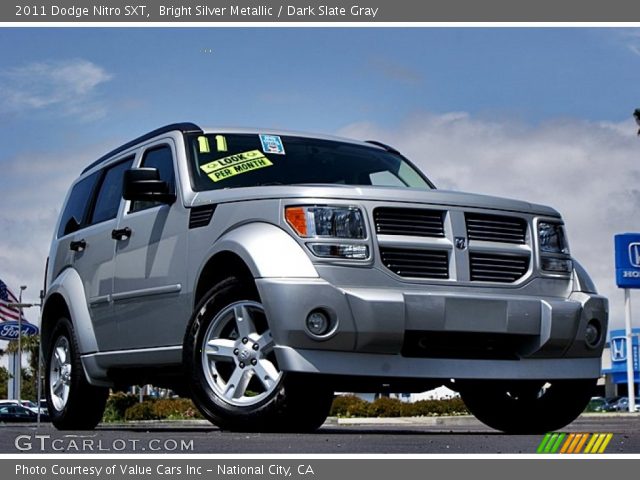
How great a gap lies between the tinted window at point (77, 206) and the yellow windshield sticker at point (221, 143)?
192 centimetres

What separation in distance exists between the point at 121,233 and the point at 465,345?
114 inches

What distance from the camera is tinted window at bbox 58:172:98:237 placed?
394 inches

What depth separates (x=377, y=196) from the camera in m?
6.95

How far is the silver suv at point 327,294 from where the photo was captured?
264 inches

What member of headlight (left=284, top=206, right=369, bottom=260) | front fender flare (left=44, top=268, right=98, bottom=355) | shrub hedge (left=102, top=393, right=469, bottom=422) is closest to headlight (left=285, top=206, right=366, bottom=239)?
headlight (left=284, top=206, right=369, bottom=260)

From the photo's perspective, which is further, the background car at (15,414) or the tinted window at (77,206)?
the background car at (15,414)

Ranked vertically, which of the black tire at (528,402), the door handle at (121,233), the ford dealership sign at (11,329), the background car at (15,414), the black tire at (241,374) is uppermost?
the door handle at (121,233)

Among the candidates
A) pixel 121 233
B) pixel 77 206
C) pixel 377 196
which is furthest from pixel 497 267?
pixel 77 206

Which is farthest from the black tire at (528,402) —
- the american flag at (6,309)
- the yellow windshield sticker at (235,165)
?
the american flag at (6,309)

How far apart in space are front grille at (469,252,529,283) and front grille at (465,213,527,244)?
11 cm

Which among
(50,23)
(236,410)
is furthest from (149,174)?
(236,410)

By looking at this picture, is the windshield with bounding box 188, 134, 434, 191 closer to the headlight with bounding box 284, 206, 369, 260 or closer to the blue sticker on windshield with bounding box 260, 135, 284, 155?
the blue sticker on windshield with bounding box 260, 135, 284, 155

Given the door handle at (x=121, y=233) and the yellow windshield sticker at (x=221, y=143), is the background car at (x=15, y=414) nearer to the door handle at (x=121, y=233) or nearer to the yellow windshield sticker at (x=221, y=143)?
the door handle at (x=121, y=233)

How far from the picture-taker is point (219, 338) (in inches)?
283
